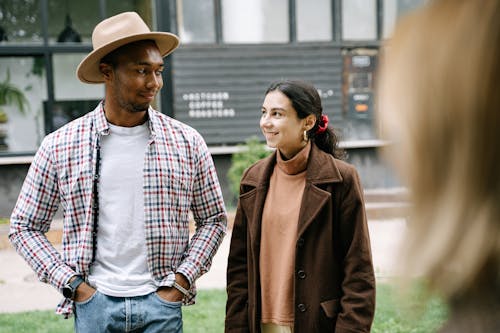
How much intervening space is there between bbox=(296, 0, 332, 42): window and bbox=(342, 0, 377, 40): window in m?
0.33

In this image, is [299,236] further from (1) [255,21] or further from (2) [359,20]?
(2) [359,20]


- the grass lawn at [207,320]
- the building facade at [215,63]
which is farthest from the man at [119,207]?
the building facade at [215,63]

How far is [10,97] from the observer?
36.4 ft

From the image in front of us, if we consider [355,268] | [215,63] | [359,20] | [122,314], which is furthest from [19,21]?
[355,268]

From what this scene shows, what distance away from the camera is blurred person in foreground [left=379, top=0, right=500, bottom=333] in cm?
89

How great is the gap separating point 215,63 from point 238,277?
892 centimetres

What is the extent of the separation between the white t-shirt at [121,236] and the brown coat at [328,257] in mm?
525

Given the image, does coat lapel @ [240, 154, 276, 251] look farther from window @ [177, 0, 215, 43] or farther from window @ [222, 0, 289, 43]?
window @ [222, 0, 289, 43]

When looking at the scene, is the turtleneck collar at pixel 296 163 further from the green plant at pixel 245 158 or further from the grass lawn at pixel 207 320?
the green plant at pixel 245 158

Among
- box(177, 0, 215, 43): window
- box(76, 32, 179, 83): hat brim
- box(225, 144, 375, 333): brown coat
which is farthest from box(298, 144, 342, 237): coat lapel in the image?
box(177, 0, 215, 43): window

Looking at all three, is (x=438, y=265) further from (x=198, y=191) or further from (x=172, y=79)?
(x=172, y=79)

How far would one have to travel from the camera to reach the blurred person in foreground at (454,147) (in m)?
0.89

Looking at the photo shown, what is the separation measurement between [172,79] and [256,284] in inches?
352

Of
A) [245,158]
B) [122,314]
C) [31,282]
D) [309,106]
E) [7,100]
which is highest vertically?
[7,100]
